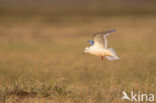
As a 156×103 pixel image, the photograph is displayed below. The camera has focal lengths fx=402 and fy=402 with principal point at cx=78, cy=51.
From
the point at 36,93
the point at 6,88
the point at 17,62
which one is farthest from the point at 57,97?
the point at 17,62

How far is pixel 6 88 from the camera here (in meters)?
7.45

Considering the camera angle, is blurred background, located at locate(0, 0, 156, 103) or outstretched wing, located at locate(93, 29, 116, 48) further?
blurred background, located at locate(0, 0, 156, 103)

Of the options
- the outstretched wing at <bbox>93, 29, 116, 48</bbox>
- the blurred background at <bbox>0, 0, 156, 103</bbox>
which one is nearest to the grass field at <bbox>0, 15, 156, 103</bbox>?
the blurred background at <bbox>0, 0, 156, 103</bbox>

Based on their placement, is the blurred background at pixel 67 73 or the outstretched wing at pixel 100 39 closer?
the outstretched wing at pixel 100 39

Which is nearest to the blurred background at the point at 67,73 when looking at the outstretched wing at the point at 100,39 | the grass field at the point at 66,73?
the grass field at the point at 66,73

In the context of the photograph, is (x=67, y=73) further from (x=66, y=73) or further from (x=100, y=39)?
(x=100, y=39)

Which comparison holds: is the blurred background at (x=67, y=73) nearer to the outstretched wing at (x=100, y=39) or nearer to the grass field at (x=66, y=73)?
the grass field at (x=66, y=73)

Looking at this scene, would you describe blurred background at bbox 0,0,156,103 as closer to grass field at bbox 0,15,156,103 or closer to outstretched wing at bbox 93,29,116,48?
grass field at bbox 0,15,156,103

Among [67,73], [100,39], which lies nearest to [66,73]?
[67,73]

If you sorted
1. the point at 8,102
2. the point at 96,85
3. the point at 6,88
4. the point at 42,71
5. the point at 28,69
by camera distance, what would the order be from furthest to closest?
the point at 28,69 → the point at 42,71 → the point at 96,85 → the point at 6,88 → the point at 8,102

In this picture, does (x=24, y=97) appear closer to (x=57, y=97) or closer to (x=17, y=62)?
(x=57, y=97)

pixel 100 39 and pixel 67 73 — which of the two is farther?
pixel 67 73

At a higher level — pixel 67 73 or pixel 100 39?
pixel 100 39

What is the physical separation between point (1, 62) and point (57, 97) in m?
7.70
